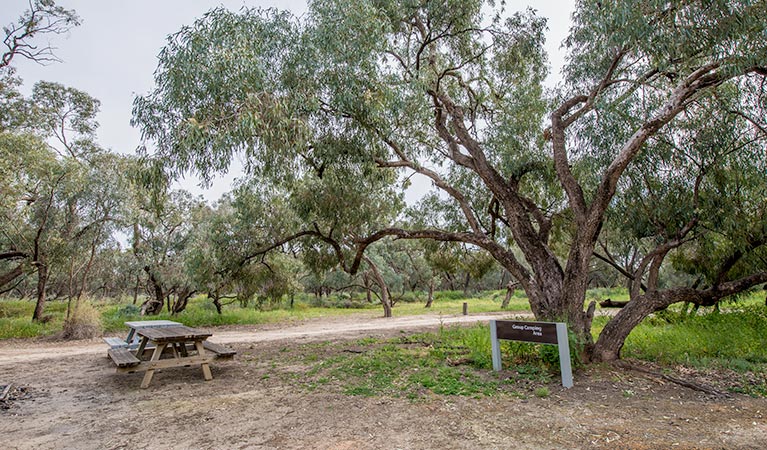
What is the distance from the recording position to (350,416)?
14.0 feet

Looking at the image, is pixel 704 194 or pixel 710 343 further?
pixel 710 343

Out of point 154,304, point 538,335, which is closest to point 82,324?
point 154,304

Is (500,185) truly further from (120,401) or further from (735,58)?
(120,401)

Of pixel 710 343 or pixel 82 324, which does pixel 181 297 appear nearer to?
pixel 82 324

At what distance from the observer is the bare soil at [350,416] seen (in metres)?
3.62

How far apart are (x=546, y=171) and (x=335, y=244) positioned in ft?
15.4

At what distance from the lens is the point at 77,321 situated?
11.1m

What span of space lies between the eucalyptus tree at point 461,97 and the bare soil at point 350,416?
1.86 metres

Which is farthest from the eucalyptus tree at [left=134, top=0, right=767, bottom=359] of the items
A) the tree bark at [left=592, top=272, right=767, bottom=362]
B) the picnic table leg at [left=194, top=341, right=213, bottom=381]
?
the picnic table leg at [left=194, top=341, right=213, bottom=381]

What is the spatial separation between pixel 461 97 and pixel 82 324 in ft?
37.4

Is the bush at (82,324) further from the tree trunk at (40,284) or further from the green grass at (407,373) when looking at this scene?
the green grass at (407,373)

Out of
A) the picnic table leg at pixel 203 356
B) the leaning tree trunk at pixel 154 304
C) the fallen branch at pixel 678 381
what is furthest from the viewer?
the leaning tree trunk at pixel 154 304

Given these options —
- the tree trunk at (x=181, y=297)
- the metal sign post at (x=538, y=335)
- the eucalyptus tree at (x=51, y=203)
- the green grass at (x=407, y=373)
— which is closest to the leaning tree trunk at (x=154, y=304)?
the tree trunk at (x=181, y=297)

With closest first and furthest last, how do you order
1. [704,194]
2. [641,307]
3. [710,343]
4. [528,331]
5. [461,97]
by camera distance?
[528,331], [641,307], [704,194], [710,343], [461,97]
